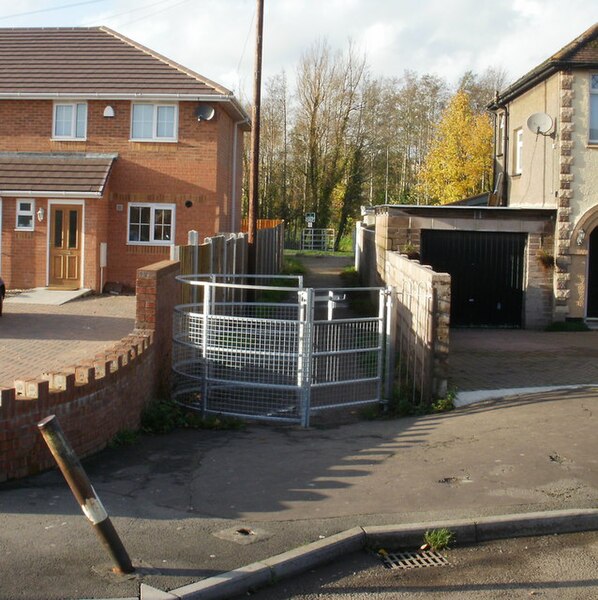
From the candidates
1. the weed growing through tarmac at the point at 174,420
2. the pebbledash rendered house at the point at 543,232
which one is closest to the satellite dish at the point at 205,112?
the pebbledash rendered house at the point at 543,232

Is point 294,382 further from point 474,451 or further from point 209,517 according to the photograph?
point 209,517

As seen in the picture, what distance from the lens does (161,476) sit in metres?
8.49

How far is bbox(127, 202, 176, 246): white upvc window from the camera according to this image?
26281mm

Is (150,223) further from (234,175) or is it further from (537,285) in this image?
(537,285)

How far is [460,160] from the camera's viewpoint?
52.3m

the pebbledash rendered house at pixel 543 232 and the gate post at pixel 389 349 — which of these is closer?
the gate post at pixel 389 349

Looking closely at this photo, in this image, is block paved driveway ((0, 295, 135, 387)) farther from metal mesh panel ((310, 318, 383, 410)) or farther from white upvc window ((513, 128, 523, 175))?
white upvc window ((513, 128, 523, 175))

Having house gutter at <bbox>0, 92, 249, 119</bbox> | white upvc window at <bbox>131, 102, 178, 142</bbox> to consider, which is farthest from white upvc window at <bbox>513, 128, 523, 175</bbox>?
white upvc window at <bbox>131, 102, 178, 142</bbox>

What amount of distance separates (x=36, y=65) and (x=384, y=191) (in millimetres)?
45038

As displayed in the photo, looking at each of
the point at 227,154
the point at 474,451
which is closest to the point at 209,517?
the point at 474,451

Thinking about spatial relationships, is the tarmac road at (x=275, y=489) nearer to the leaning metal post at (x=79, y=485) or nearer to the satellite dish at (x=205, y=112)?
the leaning metal post at (x=79, y=485)

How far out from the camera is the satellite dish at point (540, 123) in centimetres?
2100

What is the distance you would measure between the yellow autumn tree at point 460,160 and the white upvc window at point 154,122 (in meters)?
27.9

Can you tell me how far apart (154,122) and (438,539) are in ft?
70.5
